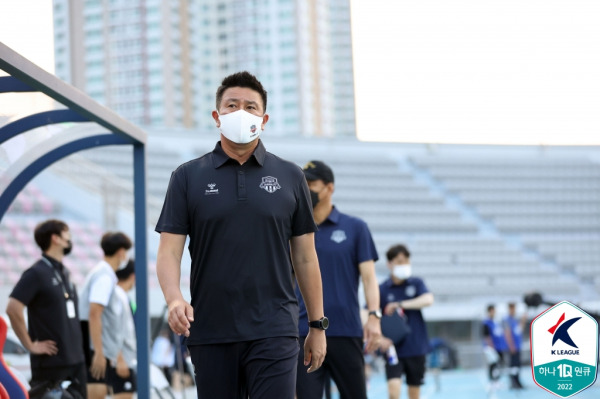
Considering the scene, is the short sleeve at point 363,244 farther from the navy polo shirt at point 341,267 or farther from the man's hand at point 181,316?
the man's hand at point 181,316

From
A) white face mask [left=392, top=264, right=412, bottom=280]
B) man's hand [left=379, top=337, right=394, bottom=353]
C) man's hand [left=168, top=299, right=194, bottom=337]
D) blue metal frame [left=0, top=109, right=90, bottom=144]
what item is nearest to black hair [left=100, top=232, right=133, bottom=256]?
blue metal frame [left=0, top=109, right=90, bottom=144]

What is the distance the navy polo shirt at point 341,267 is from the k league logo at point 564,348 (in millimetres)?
1359

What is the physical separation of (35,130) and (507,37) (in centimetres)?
3470

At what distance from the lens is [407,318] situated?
27.7ft

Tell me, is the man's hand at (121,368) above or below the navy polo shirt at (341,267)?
below

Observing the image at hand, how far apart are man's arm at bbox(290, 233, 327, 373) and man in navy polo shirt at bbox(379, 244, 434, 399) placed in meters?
4.70

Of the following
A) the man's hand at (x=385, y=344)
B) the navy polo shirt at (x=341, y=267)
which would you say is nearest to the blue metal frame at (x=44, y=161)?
the navy polo shirt at (x=341, y=267)

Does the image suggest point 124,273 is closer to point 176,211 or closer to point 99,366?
point 99,366

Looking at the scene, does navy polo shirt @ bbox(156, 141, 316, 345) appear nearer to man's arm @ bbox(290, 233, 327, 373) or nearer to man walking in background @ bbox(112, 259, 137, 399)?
man's arm @ bbox(290, 233, 327, 373)

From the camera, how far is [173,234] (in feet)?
10.6

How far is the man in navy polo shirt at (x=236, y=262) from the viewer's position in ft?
10.4

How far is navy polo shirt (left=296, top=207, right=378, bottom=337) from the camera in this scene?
5117mm

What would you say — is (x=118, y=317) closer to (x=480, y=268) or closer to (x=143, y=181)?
(x=143, y=181)

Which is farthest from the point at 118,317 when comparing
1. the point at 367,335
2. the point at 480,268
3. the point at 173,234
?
the point at 480,268
